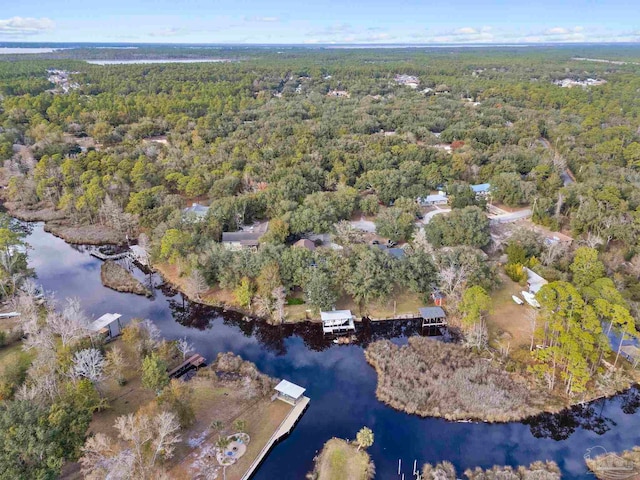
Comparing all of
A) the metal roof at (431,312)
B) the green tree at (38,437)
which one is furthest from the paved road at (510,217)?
the green tree at (38,437)

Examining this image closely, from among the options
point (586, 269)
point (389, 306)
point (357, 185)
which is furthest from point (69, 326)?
point (586, 269)

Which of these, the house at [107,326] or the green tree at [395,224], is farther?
the green tree at [395,224]

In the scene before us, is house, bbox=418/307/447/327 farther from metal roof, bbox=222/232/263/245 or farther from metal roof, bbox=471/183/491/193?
metal roof, bbox=471/183/491/193

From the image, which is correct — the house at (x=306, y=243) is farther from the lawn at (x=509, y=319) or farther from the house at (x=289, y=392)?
the lawn at (x=509, y=319)

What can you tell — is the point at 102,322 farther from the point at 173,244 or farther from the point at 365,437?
the point at 365,437

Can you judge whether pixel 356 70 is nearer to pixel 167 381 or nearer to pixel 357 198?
pixel 357 198

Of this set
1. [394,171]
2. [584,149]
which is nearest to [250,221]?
[394,171]

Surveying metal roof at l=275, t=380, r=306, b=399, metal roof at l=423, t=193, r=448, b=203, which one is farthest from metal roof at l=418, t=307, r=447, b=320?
metal roof at l=423, t=193, r=448, b=203
